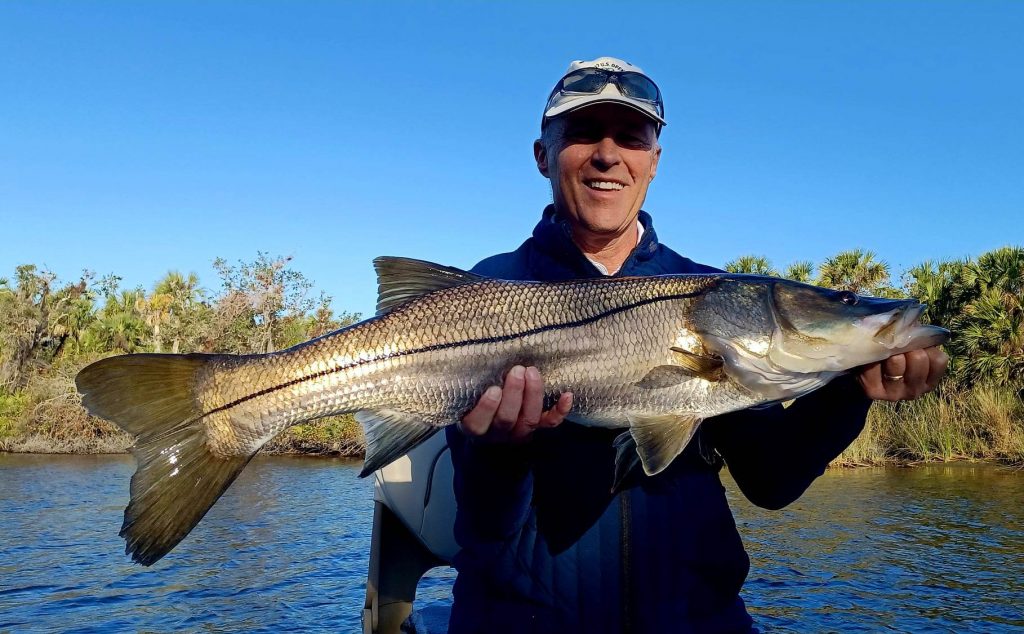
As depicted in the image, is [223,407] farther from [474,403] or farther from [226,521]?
[226,521]

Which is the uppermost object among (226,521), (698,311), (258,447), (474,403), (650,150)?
(650,150)

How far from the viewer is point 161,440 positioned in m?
2.60

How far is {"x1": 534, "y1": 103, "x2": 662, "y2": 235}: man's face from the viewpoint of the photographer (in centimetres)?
334

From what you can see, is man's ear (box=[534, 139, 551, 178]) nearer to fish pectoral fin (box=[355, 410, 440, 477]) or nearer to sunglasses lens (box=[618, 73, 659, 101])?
sunglasses lens (box=[618, 73, 659, 101])

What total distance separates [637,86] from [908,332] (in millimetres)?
1535

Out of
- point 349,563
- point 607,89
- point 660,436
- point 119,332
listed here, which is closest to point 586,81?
point 607,89

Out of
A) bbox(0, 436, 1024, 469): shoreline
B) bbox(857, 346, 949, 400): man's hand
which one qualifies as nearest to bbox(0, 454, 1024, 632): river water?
bbox(857, 346, 949, 400): man's hand

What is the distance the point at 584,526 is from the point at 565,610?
0.30 metres

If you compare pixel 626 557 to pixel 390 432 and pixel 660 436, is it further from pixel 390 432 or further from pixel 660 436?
pixel 390 432

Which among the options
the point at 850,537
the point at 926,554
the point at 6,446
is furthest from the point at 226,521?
the point at 6,446

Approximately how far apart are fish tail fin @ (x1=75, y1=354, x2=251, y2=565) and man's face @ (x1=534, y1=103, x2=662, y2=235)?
171 centimetres

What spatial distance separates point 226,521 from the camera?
42.7 ft

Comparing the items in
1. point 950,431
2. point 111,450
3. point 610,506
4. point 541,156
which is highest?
point 541,156

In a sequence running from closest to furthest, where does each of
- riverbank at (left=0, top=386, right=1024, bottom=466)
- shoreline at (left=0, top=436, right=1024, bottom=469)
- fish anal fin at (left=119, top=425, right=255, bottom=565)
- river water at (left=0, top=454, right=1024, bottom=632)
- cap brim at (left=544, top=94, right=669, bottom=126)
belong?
fish anal fin at (left=119, top=425, right=255, bottom=565) → cap brim at (left=544, top=94, right=669, bottom=126) → river water at (left=0, top=454, right=1024, bottom=632) → riverbank at (left=0, top=386, right=1024, bottom=466) → shoreline at (left=0, top=436, right=1024, bottom=469)
